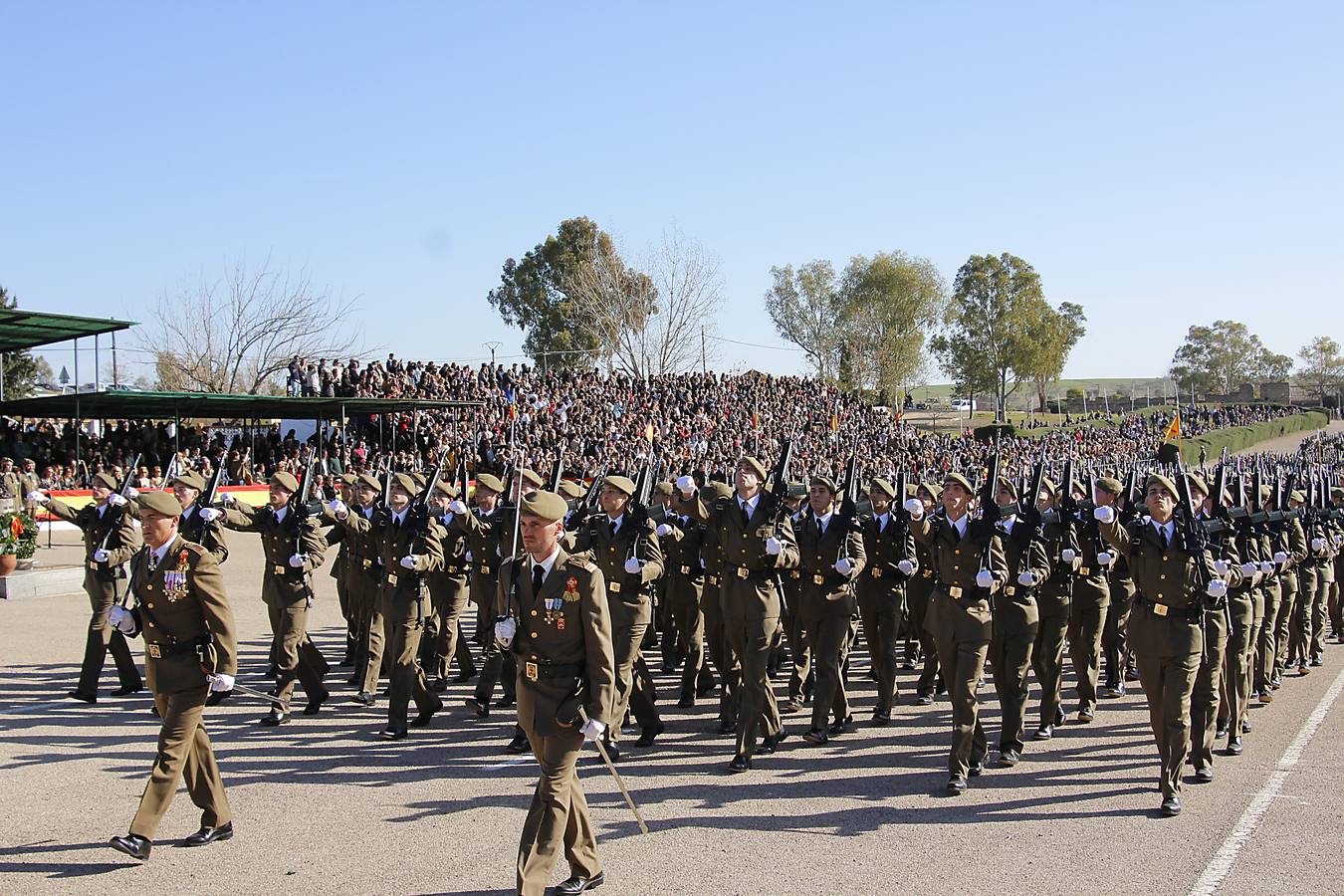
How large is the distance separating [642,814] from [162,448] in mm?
24017

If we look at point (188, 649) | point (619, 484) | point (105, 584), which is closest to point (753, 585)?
point (619, 484)

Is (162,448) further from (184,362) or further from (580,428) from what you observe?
(184,362)

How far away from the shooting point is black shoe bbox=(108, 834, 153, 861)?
5668 mm

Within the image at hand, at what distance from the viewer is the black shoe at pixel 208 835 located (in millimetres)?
6066

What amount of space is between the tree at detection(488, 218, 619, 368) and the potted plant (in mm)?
45420

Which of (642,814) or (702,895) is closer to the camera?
(702,895)

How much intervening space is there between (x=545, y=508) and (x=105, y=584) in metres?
6.57

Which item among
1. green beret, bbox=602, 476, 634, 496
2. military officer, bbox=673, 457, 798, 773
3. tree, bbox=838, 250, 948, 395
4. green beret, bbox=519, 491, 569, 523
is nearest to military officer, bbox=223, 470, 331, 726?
green beret, bbox=602, 476, 634, 496

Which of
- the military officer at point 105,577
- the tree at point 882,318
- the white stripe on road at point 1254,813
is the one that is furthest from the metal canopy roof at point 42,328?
the tree at point 882,318

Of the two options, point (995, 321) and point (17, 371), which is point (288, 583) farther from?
point (995, 321)

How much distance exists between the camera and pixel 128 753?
319 inches

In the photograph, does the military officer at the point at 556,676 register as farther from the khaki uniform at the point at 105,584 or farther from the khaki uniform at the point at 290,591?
the khaki uniform at the point at 105,584

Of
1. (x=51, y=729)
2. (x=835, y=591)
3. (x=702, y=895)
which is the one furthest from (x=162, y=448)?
(x=702, y=895)

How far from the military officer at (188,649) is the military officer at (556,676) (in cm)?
175
